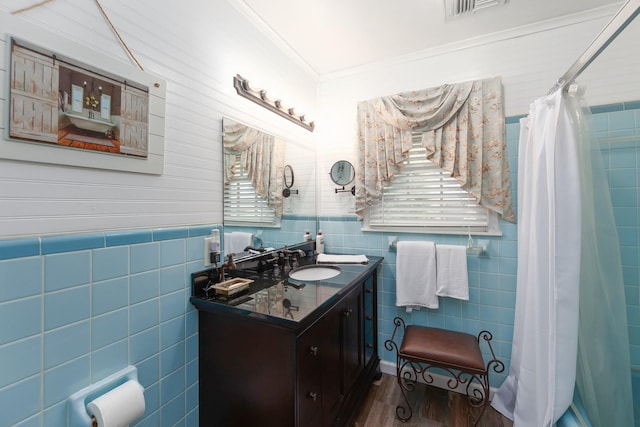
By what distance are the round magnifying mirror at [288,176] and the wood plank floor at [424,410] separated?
1.66 metres

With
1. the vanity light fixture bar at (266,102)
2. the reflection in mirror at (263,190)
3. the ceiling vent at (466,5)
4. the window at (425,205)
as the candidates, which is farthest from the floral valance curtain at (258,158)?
the ceiling vent at (466,5)

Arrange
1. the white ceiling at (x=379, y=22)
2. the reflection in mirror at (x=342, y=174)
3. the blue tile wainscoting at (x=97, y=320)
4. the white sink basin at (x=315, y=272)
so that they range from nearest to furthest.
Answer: the blue tile wainscoting at (x=97, y=320) → the white ceiling at (x=379, y=22) → the white sink basin at (x=315, y=272) → the reflection in mirror at (x=342, y=174)

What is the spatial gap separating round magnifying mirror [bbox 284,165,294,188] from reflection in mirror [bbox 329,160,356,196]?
41 cm

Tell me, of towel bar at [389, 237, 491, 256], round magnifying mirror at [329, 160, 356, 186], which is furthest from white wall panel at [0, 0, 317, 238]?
towel bar at [389, 237, 491, 256]

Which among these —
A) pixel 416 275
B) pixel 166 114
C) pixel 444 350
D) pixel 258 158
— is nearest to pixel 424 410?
pixel 444 350

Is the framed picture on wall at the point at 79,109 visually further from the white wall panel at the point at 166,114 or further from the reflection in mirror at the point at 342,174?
the reflection in mirror at the point at 342,174

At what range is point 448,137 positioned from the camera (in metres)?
1.99

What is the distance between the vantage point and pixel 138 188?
111 centimetres

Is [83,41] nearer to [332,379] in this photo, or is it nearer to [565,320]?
[332,379]

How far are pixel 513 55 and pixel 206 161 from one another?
7.16 feet

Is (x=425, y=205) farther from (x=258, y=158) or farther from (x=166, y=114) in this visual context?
(x=166, y=114)

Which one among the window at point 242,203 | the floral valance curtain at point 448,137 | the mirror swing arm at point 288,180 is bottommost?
the window at point 242,203

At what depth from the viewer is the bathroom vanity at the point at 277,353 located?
108 centimetres

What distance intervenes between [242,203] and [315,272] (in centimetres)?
74
